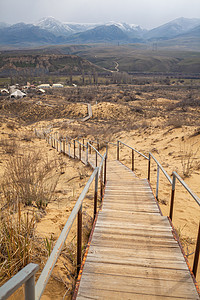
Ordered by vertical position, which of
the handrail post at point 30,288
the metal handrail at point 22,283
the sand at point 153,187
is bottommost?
the sand at point 153,187

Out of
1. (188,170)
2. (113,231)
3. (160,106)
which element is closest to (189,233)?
(113,231)

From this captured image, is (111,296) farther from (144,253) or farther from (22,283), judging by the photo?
(22,283)

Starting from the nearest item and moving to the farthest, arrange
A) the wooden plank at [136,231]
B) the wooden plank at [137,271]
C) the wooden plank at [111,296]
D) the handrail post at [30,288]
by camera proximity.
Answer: the handrail post at [30,288] < the wooden plank at [111,296] < the wooden plank at [137,271] < the wooden plank at [136,231]

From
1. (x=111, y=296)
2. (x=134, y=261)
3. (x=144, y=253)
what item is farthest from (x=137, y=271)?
(x=111, y=296)

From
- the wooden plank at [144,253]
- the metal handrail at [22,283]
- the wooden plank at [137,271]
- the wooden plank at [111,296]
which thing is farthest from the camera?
the wooden plank at [144,253]

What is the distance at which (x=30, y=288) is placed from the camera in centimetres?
134

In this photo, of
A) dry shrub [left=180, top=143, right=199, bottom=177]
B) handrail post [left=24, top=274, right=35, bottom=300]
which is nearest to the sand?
dry shrub [left=180, top=143, right=199, bottom=177]

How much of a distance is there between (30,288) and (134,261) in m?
1.69

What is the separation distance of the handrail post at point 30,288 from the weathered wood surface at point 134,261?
103 cm

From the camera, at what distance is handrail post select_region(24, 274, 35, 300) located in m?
1.32

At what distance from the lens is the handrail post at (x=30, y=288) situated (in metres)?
1.32

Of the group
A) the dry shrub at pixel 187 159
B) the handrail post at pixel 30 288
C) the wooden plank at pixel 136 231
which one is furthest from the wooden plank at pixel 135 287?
the dry shrub at pixel 187 159

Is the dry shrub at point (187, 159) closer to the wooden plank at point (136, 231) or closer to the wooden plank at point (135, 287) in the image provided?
the wooden plank at point (136, 231)

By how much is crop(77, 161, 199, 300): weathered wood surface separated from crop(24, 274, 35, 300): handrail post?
1.03m
